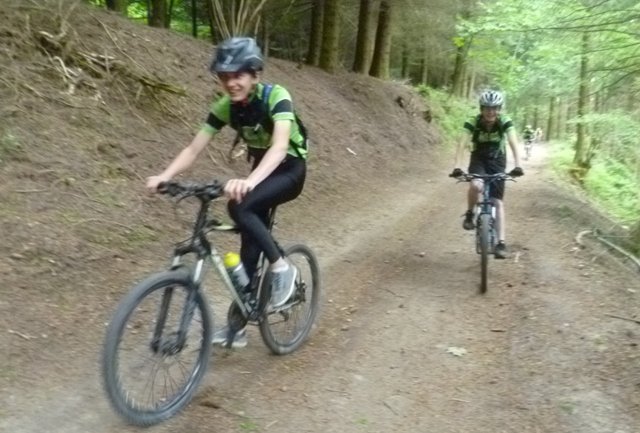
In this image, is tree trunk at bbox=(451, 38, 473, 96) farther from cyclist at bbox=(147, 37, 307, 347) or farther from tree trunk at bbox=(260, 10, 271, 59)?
cyclist at bbox=(147, 37, 307, 347)

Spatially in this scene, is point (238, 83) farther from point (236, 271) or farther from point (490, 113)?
point (490, 113)

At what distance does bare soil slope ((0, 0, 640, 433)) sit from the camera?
4.52m

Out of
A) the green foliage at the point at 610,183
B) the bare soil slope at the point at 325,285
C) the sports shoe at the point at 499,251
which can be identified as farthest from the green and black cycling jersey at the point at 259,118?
the green foliage at the point at 610,183

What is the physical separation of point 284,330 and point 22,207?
3.11 metres

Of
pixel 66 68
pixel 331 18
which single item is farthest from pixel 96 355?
pixel 331 18

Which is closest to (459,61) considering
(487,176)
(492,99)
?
(492,99)

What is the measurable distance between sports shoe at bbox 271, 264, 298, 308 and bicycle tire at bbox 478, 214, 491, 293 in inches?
118

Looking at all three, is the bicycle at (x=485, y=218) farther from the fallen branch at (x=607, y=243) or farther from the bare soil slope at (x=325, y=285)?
the fallen branch at (x=607, y=243)

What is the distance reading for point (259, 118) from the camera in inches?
183

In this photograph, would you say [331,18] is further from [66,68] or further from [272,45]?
[66,68]

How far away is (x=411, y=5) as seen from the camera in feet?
69.6

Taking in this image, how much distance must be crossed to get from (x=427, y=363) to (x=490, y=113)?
3.78 metres

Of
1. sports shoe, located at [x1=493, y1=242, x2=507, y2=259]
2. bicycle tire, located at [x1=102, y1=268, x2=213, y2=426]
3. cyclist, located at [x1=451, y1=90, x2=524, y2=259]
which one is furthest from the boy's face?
bicycle tire, located at [x1=102, y1=268, x2=213, y2=426]

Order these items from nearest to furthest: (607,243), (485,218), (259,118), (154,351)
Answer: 1. (154,351)
2. (259,118)
3. (485,218)
4. (607,243)
